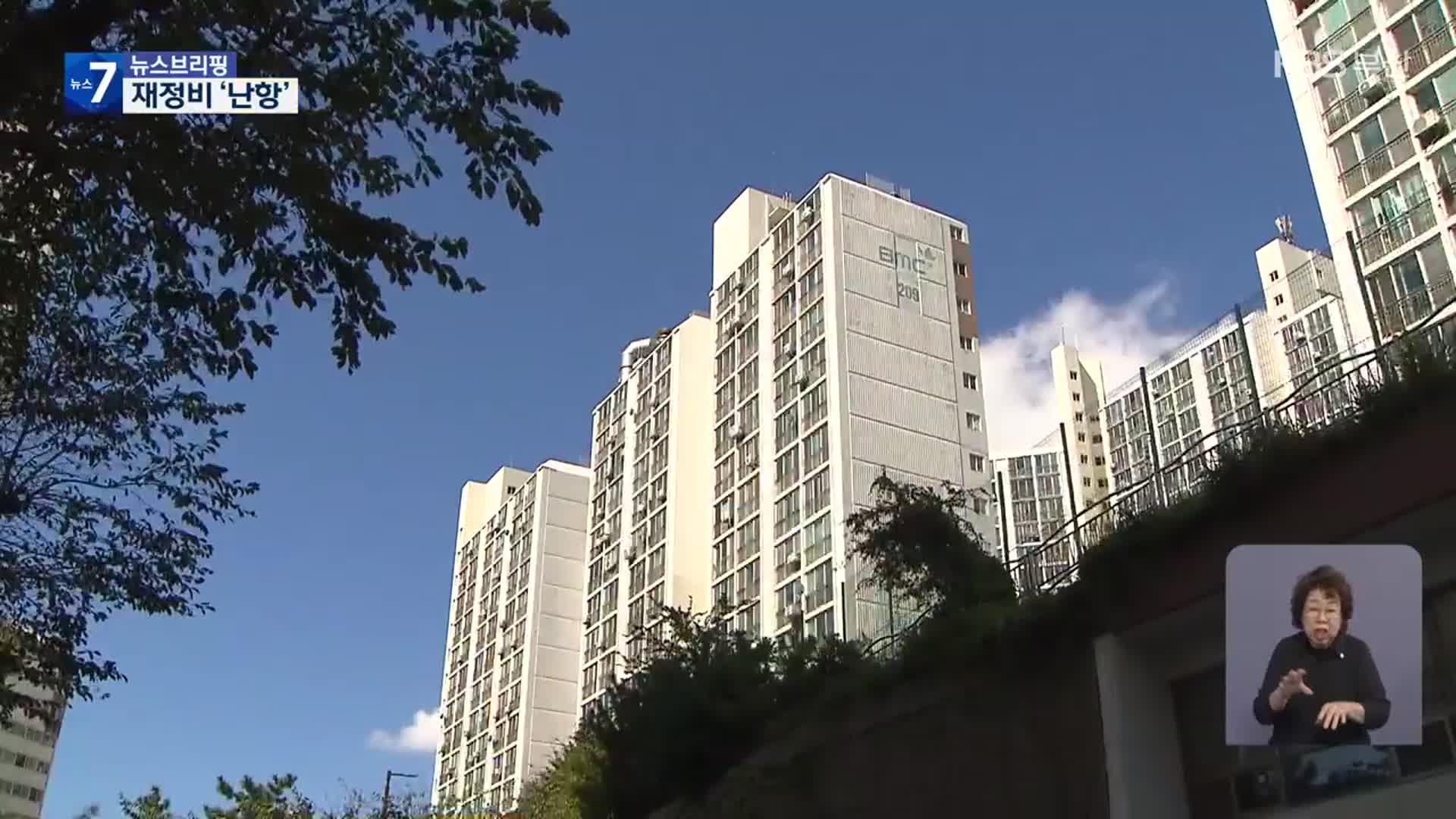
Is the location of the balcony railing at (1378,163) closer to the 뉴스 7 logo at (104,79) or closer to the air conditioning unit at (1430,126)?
the air conditioning unit at (1430,126)

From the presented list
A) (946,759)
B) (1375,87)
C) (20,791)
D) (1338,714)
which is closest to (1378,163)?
(1375,87)

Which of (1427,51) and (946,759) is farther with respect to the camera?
(1427,51)

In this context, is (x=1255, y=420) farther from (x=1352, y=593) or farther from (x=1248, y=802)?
(x=1352, y=593)

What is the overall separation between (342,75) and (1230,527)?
8.26 meters

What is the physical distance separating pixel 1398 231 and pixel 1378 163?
233 cm

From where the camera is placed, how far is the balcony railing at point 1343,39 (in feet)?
107

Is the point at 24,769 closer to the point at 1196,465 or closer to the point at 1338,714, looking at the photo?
the point at 1196,465

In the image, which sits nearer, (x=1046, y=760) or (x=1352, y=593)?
(x=1352, y=593)

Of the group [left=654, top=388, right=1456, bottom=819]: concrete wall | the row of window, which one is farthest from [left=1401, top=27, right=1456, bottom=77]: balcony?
the row of window

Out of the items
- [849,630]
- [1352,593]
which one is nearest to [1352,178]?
[849,630]

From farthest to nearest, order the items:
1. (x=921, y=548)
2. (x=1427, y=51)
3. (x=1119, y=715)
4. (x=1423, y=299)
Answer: (x=1427, y=51) → (x=1423, y=299) → (x=921, y=548) → (x=1119, y=715)

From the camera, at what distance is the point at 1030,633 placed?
1253cm

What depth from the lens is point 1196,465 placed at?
38.0 feet
